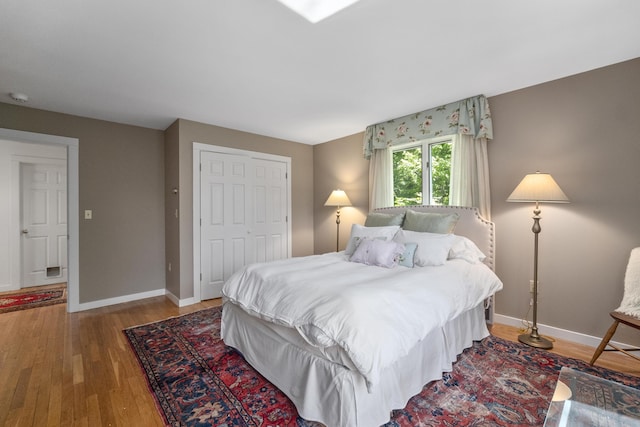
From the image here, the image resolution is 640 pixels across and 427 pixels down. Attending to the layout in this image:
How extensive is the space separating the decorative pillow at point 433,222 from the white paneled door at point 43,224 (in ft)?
18.1

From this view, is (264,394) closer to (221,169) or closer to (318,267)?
(318,267)

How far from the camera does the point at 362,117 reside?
3.64m

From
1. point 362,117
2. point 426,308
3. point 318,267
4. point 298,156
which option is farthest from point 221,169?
point 426,308

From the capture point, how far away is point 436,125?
10.9ft

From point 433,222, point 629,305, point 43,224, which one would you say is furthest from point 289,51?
point 43,224

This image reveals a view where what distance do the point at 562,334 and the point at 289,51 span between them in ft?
11.2

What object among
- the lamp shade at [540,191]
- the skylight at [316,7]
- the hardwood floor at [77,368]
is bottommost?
the hardwood floor at [77,368]

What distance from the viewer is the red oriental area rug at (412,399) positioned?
1.62 meters

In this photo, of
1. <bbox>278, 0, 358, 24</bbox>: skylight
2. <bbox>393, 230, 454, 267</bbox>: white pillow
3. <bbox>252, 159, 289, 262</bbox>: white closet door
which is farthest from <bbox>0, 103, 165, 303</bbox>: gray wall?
<bbox>393, 230, 454, 267</bbox>: white pillow

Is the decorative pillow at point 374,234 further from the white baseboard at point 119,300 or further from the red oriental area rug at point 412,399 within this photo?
the white baseboard at point 119,300

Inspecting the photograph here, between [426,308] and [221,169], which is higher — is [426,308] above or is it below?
below

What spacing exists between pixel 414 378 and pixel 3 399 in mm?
2597

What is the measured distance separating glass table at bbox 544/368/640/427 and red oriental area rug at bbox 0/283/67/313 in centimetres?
516

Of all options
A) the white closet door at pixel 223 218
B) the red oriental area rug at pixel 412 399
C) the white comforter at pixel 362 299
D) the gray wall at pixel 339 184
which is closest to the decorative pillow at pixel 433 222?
the white comforter at pixel 362 299
